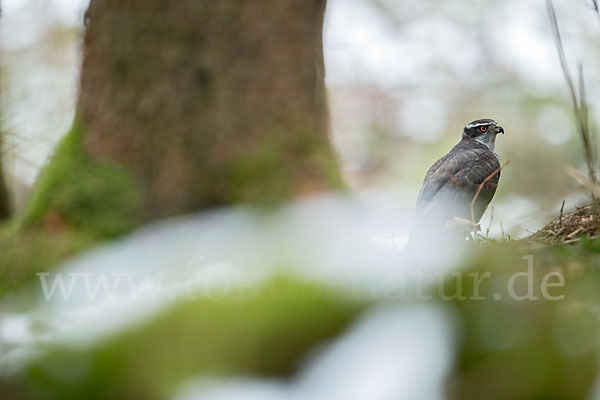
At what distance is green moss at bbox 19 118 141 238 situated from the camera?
3971 mm

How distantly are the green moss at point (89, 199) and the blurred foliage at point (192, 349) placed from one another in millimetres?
2273

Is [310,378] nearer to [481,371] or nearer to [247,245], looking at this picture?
[481,371]

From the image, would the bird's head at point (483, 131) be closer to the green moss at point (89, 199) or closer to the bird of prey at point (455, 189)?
the bird of prey at point (455, 189)

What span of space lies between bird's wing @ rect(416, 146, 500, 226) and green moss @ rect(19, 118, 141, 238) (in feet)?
7.17

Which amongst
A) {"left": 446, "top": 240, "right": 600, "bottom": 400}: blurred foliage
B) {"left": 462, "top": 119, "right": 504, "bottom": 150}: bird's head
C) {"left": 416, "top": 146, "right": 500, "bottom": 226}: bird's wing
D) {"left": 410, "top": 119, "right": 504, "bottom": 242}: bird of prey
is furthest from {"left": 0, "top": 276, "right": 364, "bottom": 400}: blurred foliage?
{"left": 462, "top": 119, "right": 504, "bottom": 150}: bird's head

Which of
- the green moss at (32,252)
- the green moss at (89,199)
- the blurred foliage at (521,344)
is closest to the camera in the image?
the blurred foliage at (521,344)

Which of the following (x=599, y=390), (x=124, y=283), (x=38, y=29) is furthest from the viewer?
(x=38, y=29)

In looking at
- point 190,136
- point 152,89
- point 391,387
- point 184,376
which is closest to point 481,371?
point 391,387

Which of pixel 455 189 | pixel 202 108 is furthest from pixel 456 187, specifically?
pixel 202 108

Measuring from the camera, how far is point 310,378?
1.69 meters

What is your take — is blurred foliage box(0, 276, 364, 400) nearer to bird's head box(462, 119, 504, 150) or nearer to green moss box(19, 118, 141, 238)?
green moss box(19, 118, 141, 238)

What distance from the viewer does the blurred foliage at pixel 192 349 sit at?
66.1 inches

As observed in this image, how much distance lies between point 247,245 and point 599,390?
54.2 inches

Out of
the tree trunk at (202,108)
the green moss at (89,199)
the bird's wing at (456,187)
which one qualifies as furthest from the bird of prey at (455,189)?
the green moss at (89,199)
